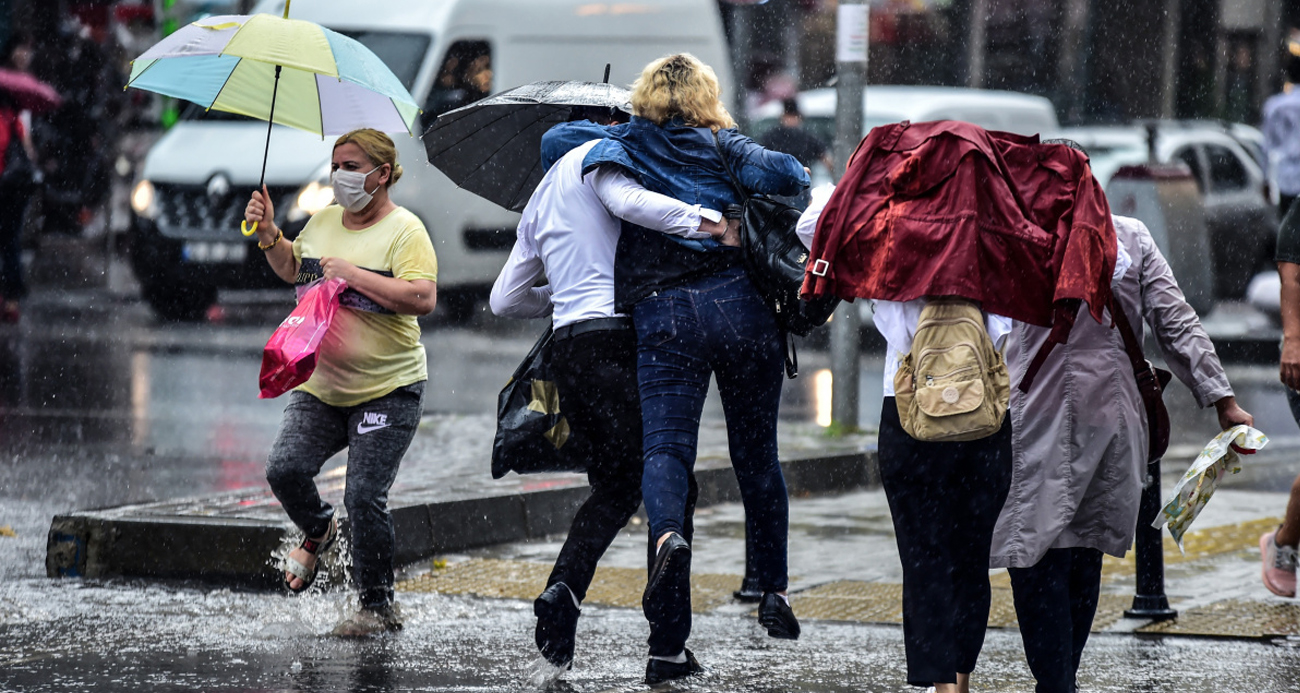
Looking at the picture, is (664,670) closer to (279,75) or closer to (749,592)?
(749,592)

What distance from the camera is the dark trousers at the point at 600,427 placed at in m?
5.19

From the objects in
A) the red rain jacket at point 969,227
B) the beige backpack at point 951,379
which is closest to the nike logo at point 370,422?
the red rain jacket at point 969,227

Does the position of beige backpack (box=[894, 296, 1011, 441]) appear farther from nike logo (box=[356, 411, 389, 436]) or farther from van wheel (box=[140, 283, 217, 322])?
van wheel (box=[140, 283, 217, 322])

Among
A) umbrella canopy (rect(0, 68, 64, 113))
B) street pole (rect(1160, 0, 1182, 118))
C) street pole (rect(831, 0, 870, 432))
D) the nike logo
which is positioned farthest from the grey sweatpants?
street pole (rect(1160, 0, 1182, 118))

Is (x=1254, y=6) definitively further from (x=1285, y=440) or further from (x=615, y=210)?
(x=615, y=210)

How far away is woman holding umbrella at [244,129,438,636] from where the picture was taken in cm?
569

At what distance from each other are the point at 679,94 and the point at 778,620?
159cm

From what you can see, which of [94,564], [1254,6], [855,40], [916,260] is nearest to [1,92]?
[855,40]

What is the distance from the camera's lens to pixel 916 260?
4293 mm

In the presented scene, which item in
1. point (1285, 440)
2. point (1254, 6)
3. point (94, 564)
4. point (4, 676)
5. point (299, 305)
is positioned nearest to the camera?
point (4, 676)

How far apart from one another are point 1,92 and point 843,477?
9.40 m

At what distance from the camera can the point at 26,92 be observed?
16.6 metres

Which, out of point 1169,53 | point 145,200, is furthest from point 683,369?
point 1169,53

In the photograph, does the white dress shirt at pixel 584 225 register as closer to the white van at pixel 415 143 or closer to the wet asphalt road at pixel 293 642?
the wet asphalt road at pixel 293 642
